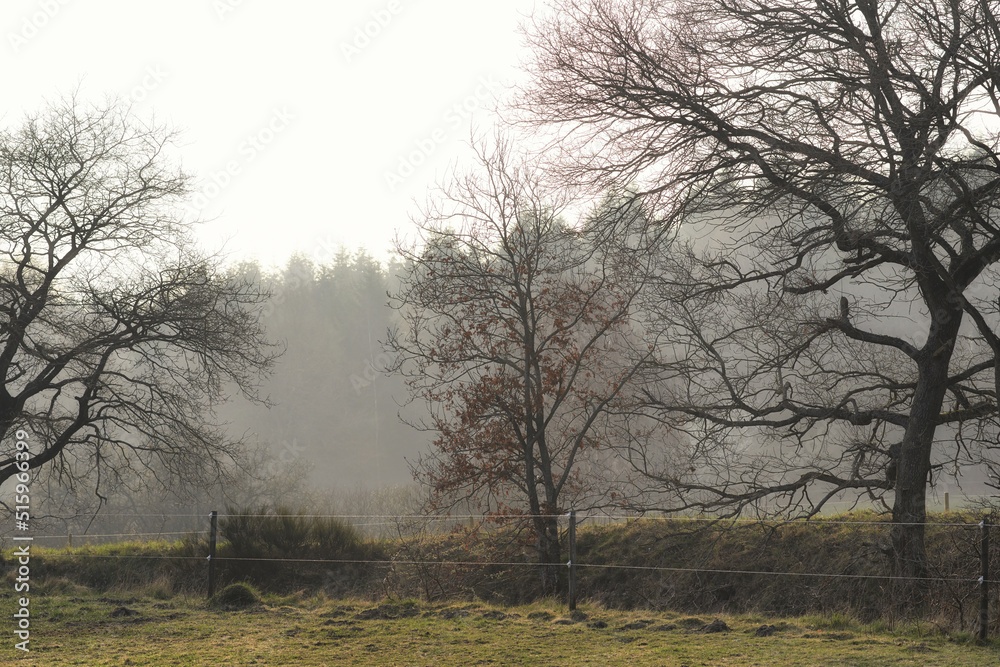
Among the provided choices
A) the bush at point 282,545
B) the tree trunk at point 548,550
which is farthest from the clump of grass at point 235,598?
the tree trunk at point 548,550

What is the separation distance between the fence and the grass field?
40.9 inches

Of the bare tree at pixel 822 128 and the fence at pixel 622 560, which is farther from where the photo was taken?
the fence at pixel 622 560

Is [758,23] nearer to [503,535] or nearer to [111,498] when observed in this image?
[503,535]

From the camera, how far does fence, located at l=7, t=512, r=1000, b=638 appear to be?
33.6 feet

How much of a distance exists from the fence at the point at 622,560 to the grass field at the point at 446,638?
104cm

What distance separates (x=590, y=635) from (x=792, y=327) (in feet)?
17.7

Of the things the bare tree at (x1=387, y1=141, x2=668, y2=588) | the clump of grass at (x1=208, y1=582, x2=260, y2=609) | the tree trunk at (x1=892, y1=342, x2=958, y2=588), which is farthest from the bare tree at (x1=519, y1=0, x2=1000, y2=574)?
the clump of grass at (x1=208, y1=582, x2=260, y2=609)

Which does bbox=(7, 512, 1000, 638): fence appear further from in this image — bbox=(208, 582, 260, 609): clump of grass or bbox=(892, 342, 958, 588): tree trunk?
bbox=(208, 582, 260, 609): clump of grass

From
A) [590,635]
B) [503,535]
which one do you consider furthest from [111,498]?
[590,635]

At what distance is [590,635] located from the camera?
752 cm

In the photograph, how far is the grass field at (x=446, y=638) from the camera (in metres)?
6.33
